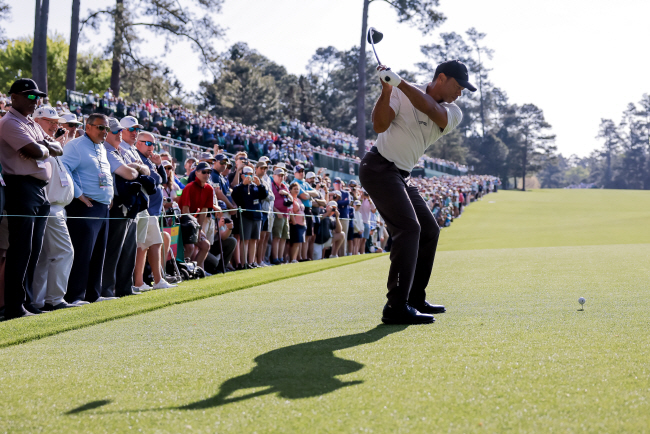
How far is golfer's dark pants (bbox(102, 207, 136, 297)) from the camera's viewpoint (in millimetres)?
7914

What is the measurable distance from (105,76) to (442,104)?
168ft

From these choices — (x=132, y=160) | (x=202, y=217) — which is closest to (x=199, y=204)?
(x=202, y=217)

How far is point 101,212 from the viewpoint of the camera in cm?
755

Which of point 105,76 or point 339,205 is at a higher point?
point 105,76

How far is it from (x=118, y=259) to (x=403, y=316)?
441 centimetres

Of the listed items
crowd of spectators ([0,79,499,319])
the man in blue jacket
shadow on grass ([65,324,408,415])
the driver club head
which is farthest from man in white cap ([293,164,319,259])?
shadow on grass ([65,324,408,415])

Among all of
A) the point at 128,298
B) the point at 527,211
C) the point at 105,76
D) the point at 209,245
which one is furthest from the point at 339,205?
the point at 105,76

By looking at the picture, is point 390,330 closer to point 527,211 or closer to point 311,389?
point 311,389

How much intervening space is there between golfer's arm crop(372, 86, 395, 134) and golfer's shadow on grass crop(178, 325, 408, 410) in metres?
1.68

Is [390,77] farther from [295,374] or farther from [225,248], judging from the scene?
[225,248]

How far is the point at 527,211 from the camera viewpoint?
46125 mm

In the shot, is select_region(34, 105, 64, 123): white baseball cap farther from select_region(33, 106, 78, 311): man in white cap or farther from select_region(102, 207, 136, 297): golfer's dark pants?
select_region(102, 207, 136, 297): golfer's dark pants

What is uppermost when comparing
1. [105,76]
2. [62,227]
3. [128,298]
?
[105,76]

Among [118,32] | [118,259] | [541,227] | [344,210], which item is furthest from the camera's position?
[541,227]
